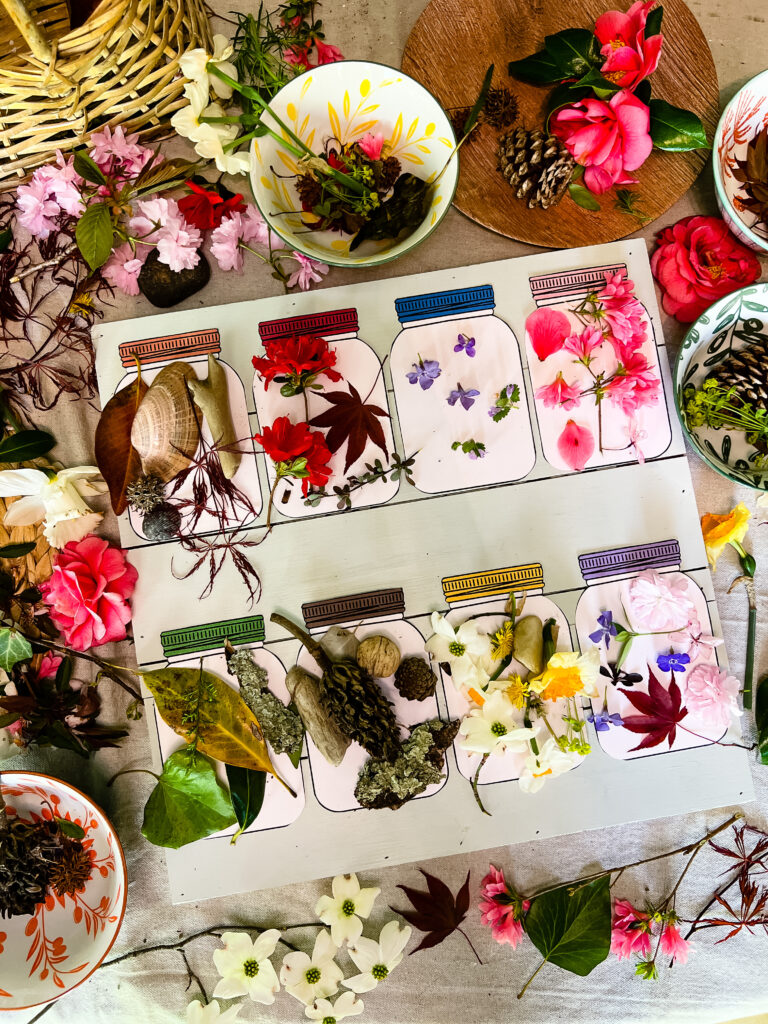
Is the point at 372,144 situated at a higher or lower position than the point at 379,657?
higher

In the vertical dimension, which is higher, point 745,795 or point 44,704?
point 44,704

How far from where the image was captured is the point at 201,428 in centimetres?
77

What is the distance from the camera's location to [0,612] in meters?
0.77

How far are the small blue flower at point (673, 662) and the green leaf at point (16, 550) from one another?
0.71 m

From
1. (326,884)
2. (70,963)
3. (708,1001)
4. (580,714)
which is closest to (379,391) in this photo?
(580,714)

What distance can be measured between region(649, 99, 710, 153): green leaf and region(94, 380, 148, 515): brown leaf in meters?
0.63

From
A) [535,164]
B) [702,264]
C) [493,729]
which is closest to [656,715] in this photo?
[493,729]

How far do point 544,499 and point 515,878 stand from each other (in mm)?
430

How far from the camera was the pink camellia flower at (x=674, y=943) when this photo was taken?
77cm

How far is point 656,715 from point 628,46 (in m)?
0.71

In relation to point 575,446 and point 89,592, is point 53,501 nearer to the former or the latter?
point 89,592

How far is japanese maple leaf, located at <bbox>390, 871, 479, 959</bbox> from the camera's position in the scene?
2.52 ft

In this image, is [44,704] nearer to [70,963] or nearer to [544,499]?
[70,963]

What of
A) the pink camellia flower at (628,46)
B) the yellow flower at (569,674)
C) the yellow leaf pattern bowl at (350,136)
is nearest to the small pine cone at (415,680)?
the yellow flower at (569,674)
